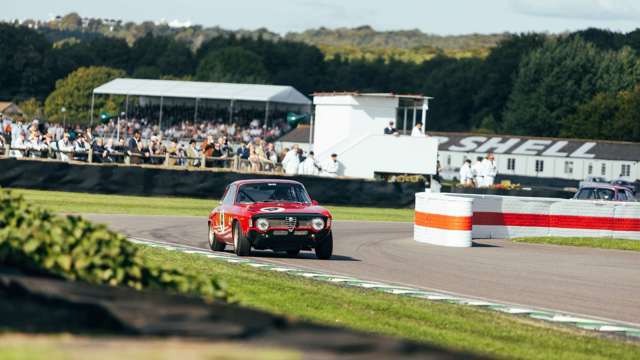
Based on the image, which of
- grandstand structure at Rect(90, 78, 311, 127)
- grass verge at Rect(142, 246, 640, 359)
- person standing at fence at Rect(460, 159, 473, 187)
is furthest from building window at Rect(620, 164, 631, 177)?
grass verge at Rect(142, 246, 640, 359)

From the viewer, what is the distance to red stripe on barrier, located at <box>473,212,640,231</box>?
2916cm

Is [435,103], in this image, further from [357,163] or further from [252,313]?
[252,313]

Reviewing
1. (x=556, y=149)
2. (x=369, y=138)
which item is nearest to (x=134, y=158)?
(x=369, y=138)

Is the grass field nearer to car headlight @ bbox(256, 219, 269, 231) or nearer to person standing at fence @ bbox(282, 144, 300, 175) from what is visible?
car headlight @ bbox(256, 219, 269, 231)

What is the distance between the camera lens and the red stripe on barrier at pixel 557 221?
29163mm

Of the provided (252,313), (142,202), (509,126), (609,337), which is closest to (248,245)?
(609,337)

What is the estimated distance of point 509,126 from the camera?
128375 millimetres

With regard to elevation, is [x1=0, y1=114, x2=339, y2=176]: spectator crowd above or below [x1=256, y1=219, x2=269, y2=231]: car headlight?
above

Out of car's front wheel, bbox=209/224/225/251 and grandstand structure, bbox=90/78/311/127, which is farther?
grandstand structure, bbox=90/78/311/127

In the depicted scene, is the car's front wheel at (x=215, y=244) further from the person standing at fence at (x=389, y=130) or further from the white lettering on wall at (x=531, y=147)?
the white lettering on wall at (x=531, y=147)

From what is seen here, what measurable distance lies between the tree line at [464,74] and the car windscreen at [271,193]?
97609 mm

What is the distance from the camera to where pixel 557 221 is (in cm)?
2988

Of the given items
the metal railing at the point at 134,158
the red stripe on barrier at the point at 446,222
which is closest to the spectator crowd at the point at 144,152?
the metal railing at the point at 134,158

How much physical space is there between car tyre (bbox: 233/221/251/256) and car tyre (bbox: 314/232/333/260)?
1.11 m
